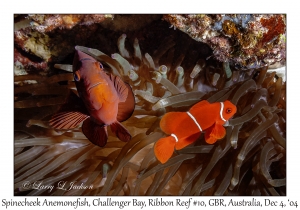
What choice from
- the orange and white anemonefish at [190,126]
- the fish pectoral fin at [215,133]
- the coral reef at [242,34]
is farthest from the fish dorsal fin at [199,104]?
the coral reef at [242,34]

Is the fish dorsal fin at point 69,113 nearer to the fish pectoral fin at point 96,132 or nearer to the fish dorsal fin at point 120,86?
the fish pectoral fin at point 96,132

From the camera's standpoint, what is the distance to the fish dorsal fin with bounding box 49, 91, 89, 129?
1268 mm

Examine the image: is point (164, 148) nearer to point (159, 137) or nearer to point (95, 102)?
point (159, 137)

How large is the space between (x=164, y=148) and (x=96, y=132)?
33 centimetres

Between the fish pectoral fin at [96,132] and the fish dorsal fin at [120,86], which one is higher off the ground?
the fish dorsal fin at [120,86]

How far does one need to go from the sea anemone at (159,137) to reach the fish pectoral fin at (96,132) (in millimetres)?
163

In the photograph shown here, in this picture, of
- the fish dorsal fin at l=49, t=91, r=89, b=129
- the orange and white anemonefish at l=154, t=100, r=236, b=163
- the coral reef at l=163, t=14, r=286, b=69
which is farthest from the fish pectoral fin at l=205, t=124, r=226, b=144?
the fish dorsal fin at l=49, t=91, r=89, b=129

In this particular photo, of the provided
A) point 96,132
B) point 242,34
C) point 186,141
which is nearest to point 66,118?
point 96,132

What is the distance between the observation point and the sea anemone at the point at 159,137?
1385 mm

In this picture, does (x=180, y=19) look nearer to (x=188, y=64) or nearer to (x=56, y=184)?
(x=188, y=64)

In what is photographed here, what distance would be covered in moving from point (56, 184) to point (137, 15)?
101cm
